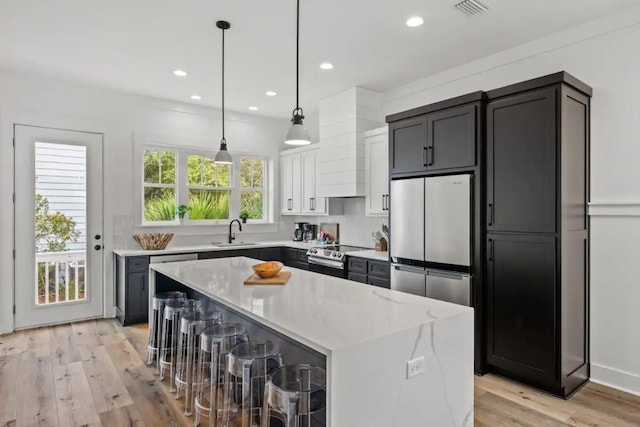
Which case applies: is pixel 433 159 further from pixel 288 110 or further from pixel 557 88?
pixel 288 110

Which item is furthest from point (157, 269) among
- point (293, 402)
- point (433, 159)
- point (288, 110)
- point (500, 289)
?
point (288, 110)

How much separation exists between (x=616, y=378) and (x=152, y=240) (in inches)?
193

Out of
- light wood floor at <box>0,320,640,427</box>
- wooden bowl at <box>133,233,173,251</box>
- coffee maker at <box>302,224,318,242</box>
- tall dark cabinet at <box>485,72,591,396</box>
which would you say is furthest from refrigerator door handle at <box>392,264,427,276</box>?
wooden bowl at <box>133,233,173,251</box>

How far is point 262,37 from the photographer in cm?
343

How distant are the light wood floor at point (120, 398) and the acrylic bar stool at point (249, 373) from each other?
14.9 inches

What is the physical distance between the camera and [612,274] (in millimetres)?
3031

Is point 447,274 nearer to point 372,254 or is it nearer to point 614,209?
point 372,254

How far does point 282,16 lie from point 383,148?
1.94 m

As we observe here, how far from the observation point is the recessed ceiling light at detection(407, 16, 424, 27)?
3.08 meters

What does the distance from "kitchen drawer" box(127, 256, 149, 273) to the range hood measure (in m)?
2.41

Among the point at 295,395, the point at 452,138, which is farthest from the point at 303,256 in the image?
the point at 295,395

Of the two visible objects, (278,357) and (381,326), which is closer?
(381,326)

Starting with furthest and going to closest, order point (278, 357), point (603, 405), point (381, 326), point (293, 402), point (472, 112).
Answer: point (472, 112), point (603, 405), point (278, 357), point (293, 402), point (381, 326)

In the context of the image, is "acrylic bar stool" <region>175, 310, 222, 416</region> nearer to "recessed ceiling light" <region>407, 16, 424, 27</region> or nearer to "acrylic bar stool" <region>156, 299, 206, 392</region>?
"acrylic bar stool" <region>156, 299, 206, 392</region>
